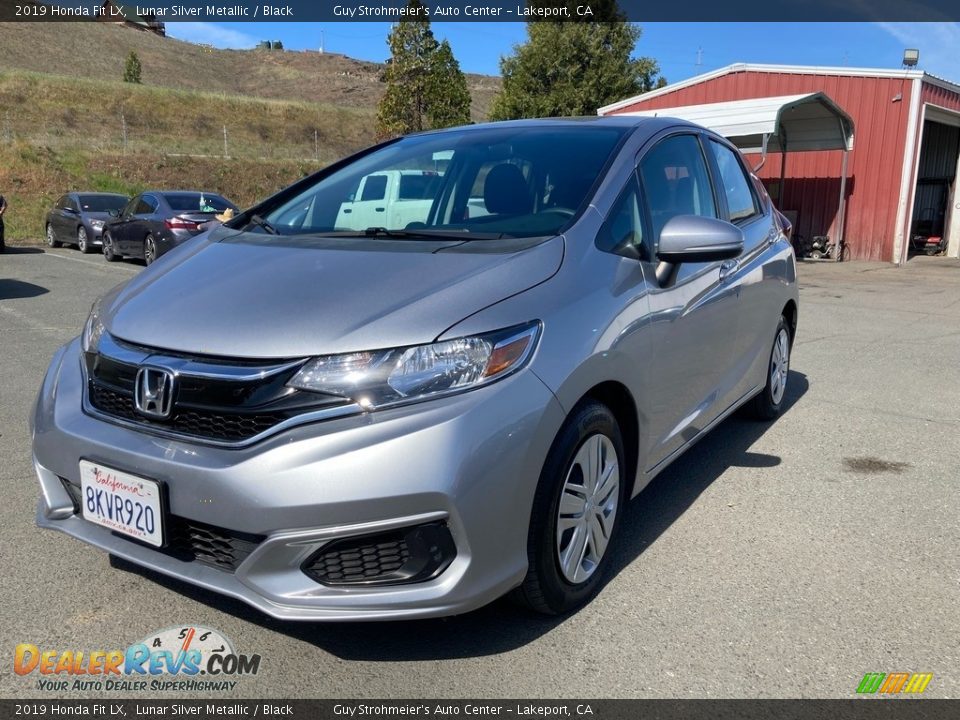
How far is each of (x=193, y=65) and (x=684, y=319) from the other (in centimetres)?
9489

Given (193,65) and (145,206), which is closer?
(145,206)

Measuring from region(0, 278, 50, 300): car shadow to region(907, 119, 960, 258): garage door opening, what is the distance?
61.4 feet

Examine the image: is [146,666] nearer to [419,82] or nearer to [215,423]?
[215,423]

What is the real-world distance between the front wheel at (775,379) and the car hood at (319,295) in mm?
2543

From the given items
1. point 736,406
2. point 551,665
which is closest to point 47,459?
point 551,665

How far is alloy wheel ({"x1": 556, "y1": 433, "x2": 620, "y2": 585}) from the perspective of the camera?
2.54 m

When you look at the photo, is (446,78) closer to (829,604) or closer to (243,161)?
(243,161)

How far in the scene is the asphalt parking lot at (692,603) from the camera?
2.36 m

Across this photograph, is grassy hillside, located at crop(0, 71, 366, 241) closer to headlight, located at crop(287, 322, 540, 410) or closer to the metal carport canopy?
the metal carport canopy

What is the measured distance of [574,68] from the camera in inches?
1302

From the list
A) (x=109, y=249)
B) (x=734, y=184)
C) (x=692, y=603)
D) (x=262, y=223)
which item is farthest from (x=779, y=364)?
(x=109, y=249)

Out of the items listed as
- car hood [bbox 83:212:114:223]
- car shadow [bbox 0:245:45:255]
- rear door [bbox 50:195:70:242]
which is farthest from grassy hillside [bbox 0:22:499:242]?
car hood [bbox 83:212:114:223]

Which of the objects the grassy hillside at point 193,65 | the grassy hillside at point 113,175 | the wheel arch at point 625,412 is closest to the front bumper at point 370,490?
the wheel arch at point 625,412

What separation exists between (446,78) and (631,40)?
33.3 ft
